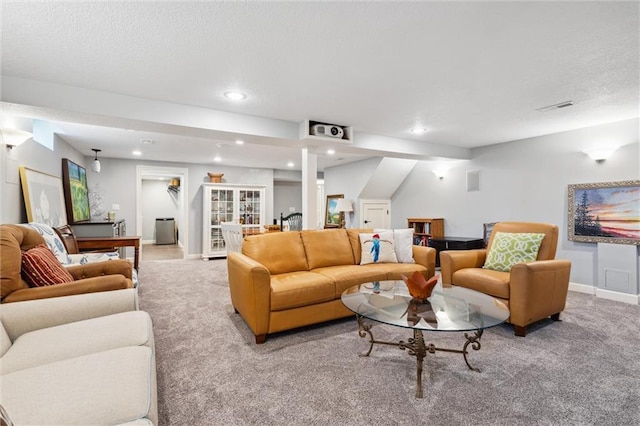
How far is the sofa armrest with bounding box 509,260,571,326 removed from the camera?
2.56 metres

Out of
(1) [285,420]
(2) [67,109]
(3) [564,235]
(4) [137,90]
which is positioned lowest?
(1) [285,420]

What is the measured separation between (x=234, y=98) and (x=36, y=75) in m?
1.52

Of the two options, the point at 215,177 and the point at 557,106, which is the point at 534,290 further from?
the point at 215,177

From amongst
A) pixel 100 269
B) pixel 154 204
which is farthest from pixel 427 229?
pixel 154 204

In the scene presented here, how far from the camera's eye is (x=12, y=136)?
106 inches

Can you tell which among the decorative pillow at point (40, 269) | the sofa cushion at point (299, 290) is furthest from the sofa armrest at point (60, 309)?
the sofa cushion at point (299, 290)

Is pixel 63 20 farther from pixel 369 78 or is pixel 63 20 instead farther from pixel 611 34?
pixel 611 34

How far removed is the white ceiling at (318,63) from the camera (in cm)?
166

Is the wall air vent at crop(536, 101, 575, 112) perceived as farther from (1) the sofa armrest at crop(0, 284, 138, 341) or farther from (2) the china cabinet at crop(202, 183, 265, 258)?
(2) the china cabinet at crop(202, 183, 265, 258)

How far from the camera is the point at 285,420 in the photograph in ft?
5.10

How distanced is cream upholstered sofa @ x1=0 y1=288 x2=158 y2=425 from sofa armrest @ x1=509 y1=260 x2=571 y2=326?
2.77m

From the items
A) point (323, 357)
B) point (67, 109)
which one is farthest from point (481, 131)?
point (67, 109)

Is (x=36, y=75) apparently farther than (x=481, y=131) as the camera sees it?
No

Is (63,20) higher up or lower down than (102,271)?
higher up
